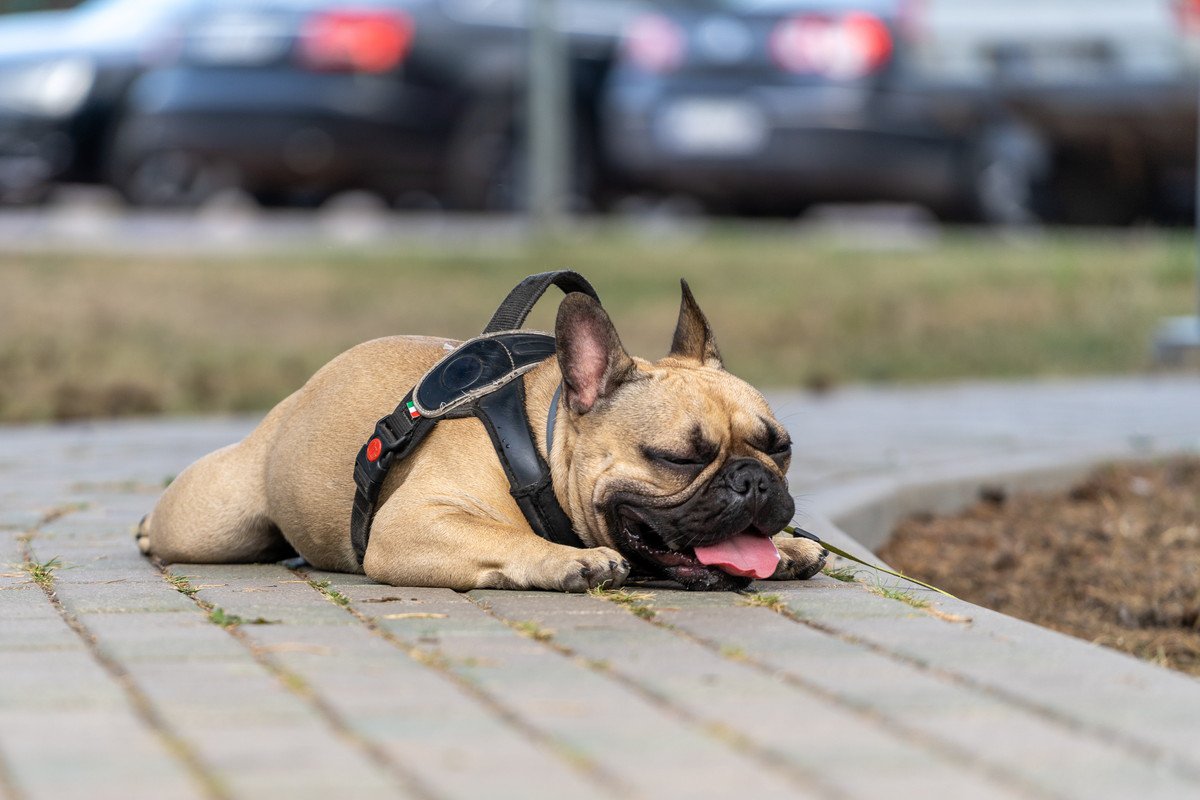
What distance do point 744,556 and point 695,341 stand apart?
0.69 m

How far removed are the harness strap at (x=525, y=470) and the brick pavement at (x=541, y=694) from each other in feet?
0.83

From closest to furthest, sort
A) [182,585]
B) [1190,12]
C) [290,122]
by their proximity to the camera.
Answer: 1. [182,585]
2. [1190,12]
3. [290,122]

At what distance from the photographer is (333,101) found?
13.4m

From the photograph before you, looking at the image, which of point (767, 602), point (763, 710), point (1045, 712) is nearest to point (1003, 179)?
point (767, 602)

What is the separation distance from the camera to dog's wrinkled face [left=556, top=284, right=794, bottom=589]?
12.9ft

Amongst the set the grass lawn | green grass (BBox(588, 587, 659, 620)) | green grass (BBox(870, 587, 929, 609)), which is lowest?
the grass lawn

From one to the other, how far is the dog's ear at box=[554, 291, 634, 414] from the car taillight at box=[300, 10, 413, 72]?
9.66 metres

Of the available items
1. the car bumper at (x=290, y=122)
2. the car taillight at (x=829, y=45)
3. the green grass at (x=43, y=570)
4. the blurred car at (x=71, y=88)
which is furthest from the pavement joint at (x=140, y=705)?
the blurred car at (x=71, y=88)

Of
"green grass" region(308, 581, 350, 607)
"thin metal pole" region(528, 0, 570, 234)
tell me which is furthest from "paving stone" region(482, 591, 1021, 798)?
"thin metal pole" region(528, 0, 570, 234)

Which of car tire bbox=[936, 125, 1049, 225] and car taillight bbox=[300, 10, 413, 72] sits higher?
car taillight bbox=[300, 10, 413, 72]

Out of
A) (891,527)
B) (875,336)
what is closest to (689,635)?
(891,527)

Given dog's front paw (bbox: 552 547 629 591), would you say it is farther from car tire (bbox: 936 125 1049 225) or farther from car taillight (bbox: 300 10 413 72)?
car taillight (bbox: 300 10 413 72)

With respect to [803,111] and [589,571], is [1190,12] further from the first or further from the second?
[589,571]

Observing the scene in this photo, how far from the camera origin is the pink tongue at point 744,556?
3.99m
